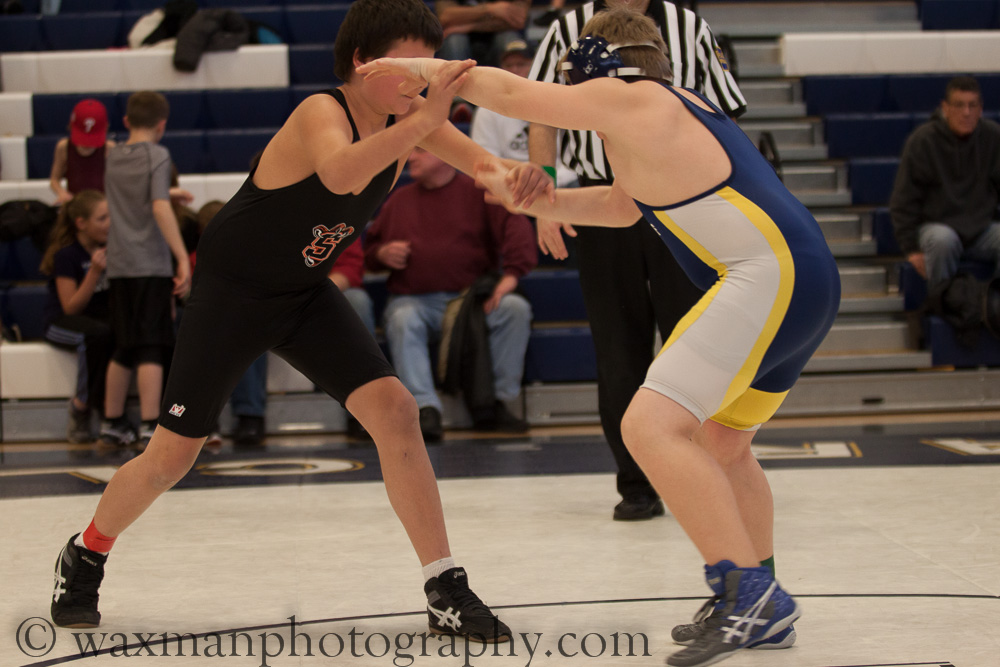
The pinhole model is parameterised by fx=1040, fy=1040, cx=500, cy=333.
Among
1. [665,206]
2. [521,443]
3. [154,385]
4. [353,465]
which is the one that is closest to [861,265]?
[521,443]

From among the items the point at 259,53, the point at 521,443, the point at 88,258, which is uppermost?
the point at 259,53

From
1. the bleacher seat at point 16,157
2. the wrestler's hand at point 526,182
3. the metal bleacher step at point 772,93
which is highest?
the wrestler's hand at point 526,182

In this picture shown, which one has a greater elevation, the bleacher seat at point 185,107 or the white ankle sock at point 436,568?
the bleacher seat at point 185,107

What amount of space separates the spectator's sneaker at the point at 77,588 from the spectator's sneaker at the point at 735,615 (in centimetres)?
128

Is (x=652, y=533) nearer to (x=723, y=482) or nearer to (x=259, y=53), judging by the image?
(x=723, y=482)

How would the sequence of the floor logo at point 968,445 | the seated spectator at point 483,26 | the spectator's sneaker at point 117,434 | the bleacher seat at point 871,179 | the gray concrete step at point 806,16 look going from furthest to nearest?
1. the gray concrete step at point 806,16
2. the seated spectator at point 483,26
3. the bleacher seat at point 871,179
4. the spectator's sneaker at point 117,434
5. the floor logo at point 968,445

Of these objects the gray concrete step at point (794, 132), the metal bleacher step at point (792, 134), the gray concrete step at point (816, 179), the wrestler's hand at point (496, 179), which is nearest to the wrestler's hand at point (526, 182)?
the wrestler's hand at point (496, 179)

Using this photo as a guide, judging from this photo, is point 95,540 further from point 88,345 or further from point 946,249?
point 946,249

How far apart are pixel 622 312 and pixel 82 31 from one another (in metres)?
6.20

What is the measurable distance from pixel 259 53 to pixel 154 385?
3246 mm

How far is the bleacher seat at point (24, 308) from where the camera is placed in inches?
229

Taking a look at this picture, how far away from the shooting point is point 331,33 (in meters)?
7.81

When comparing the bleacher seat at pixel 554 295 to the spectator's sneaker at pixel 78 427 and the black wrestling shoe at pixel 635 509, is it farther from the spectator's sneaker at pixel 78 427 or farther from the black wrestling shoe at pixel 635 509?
the black wrestling shoe at pixel 635 509

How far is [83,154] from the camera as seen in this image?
591 cm
